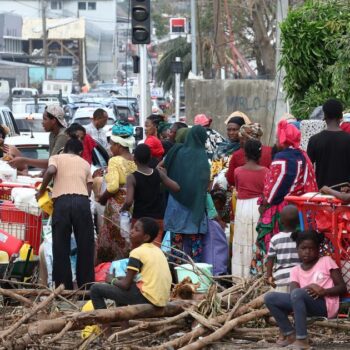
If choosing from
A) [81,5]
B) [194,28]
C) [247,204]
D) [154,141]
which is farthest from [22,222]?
[81,5]

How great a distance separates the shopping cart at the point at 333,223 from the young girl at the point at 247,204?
2.59 meters

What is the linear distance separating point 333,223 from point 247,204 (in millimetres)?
3104

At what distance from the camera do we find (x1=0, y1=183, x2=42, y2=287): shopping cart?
12.0 meters

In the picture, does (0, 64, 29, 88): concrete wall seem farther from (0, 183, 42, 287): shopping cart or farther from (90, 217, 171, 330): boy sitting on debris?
(90, 217, 171, 330): boy sitting on debris

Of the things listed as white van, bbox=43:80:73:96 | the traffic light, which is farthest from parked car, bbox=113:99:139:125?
white van, bbox=43:80:73:96

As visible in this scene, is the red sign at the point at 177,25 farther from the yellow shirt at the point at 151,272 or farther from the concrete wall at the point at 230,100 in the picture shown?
the yellow shirt at the point at 151,272

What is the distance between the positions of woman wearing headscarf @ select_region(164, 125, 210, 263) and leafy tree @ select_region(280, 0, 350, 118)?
136 inches

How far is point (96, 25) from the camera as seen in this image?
122188 mm

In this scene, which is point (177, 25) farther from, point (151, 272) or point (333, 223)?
point (333, 223)

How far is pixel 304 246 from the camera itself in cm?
904

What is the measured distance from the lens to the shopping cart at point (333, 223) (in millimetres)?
8977

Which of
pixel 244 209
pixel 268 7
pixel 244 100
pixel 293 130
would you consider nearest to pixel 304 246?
pixel 293 130

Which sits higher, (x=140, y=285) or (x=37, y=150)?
(x=37, y=150)

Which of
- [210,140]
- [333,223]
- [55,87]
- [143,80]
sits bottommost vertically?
[55,87]
